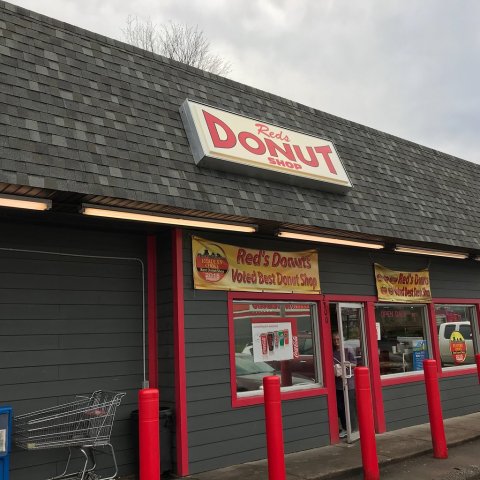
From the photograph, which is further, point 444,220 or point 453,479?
point 444,220

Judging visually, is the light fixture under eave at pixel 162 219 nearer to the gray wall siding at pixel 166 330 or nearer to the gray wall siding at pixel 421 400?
the gray wall siding at pixel 166 330

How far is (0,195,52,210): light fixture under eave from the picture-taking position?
16.1 feet

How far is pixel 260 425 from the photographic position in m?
6.82

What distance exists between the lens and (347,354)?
328 inches

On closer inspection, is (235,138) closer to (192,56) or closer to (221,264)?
(221,264)

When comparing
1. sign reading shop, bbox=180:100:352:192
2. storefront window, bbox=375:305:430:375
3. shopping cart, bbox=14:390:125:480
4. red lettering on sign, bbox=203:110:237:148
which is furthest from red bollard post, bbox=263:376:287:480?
storefront window, bbox=375:305:430:375

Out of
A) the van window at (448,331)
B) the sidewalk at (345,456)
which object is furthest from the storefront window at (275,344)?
the van window at (448,331)

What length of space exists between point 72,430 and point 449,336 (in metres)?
8.06

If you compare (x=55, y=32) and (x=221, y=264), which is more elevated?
(x=55, y=32)

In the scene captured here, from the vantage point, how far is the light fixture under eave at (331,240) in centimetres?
725

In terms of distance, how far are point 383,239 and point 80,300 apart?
4817mm

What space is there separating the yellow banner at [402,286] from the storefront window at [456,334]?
0.67 meters

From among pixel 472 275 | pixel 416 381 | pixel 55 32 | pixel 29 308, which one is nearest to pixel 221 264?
pixel 29 308

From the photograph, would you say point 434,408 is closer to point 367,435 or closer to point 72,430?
point 367,435
